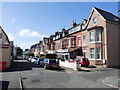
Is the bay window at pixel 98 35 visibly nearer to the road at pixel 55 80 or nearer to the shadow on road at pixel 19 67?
the road at pixel 55 80

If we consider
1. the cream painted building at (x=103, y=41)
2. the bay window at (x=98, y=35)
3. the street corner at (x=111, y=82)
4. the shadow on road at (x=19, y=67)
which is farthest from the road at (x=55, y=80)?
the bay window at (x=98, y=35)

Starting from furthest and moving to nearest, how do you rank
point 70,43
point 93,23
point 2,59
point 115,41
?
point 70,43 < point 93,23 < point 115,41 < point 2,59

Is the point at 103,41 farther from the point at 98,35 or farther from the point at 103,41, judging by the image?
the point at 98,35

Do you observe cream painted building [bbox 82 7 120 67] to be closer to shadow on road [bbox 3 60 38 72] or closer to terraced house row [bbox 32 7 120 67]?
terraced house row [bbox 32 7 120 67]

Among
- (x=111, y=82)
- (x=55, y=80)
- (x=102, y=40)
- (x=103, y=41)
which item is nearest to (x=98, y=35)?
(x=102, y=40)

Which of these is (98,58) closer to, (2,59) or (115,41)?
(115,41)

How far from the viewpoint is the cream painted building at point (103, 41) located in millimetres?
22770

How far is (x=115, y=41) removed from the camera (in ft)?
78.6

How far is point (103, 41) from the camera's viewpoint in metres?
23.2

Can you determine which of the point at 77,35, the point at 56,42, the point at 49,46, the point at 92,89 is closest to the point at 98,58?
the point at 77,35

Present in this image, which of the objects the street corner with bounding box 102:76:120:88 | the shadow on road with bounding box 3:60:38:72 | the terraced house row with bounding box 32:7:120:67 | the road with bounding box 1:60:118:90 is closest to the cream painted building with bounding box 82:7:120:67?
the terraced house row with bounding box 32:7:120:67

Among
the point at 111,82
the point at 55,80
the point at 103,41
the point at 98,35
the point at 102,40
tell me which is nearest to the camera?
the point at 111,82

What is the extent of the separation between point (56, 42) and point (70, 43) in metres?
11.4

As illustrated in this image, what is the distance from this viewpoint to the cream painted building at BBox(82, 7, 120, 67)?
A: 22.8 metres
